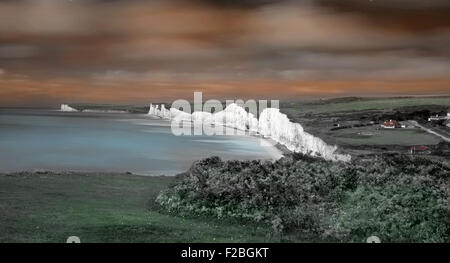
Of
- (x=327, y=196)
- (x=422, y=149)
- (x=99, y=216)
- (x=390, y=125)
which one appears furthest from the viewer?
(x=390, y=125)

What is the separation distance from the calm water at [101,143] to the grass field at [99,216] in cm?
25

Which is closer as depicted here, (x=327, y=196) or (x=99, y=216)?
(x=99, y=216)

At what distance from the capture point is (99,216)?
657cm

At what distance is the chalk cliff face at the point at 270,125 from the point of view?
26.7 feet

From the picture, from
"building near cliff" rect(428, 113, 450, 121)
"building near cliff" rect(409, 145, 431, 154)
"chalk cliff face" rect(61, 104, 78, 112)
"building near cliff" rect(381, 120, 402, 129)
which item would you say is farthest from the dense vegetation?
"chalk cliff face" rect(61, 104, 78, 112)

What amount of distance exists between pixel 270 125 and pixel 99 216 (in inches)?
123

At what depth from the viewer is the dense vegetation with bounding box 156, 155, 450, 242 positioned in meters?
6.33

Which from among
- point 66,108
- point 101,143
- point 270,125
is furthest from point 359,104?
point 66,108

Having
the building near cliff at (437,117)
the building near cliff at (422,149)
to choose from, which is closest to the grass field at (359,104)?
the building near cliff at (437,117)

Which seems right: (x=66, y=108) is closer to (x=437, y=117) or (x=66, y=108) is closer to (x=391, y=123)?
(x=391, y=123)

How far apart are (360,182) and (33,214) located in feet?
14.3

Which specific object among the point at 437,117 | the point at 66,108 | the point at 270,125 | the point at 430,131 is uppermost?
the point at 66,108
